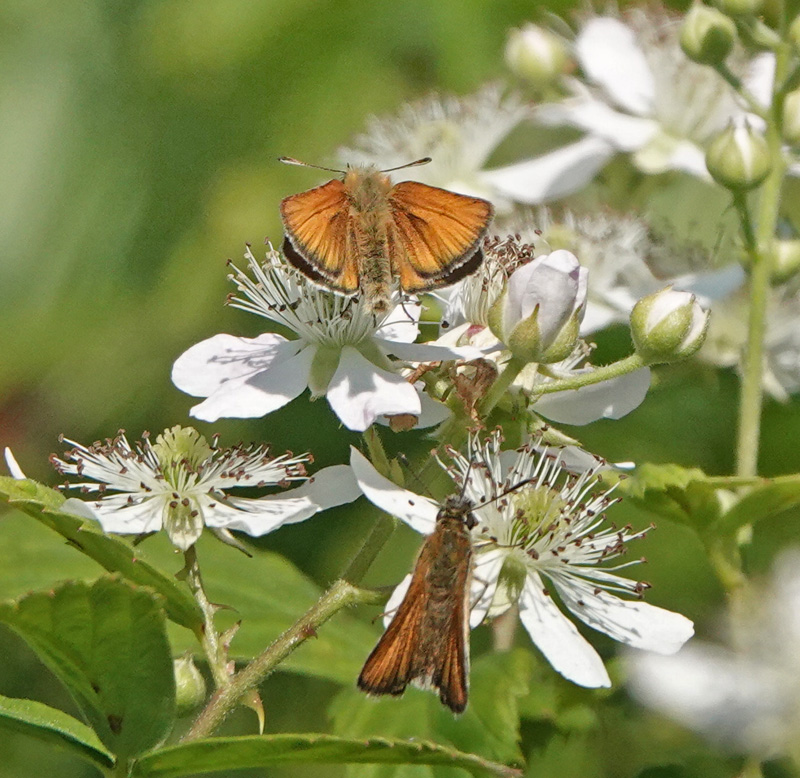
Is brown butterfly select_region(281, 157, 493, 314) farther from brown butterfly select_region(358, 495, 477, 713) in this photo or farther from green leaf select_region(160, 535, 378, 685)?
green leaf select_region(160, 535, 378, 685)

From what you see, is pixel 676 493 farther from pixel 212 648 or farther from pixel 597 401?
pixel 212 648

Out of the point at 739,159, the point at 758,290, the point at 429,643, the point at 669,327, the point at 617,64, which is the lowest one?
the point at 429,643

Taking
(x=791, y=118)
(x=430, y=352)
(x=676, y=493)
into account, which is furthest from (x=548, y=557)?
(x=791, y=118)

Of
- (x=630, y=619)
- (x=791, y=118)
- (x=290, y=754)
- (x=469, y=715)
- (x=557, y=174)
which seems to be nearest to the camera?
(x=290, y=754)

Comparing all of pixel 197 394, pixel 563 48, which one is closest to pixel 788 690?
pixel 197 394

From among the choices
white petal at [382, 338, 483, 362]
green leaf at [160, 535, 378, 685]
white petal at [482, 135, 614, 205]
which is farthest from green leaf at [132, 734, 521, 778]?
white petal at [482, 135, 614, 205]

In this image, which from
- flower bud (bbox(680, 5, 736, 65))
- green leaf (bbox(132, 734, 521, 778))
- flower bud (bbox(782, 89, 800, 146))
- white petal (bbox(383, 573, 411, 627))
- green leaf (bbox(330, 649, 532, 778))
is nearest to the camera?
green leaf (bbox(132, 734, 521, 778))

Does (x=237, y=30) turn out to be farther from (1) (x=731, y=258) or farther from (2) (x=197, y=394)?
(2) (x=197, y=394)
